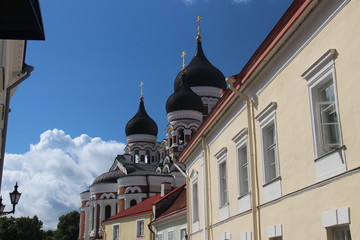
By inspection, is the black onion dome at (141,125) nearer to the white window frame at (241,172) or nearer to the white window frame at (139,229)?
the white window frame at (139,229)

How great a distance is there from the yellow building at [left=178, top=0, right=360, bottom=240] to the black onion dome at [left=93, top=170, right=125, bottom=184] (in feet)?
139

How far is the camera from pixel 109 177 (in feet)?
184

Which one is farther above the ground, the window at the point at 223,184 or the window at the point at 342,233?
the window at the point at 223,184

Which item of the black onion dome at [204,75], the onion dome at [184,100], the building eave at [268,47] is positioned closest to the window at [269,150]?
the building eave at [268,47]

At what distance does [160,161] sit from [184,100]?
30.9ft

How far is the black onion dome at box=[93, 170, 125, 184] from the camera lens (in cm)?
5581

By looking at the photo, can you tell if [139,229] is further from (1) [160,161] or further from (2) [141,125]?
(2) [141,125]

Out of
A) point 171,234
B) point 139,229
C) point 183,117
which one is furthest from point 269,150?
point 183,117

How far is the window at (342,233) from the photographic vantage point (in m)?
7.84

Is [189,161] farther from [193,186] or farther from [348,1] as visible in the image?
[348,1]

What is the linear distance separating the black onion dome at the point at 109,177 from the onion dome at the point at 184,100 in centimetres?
903

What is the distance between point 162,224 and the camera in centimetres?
2700

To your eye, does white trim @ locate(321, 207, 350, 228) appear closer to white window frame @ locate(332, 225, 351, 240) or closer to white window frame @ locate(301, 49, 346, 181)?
white window frame @ locate(332, 225, 351, 240)

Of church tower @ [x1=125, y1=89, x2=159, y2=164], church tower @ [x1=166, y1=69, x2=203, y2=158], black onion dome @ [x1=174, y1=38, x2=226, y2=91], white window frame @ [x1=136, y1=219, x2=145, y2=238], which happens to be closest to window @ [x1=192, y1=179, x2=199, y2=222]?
white window frame @ [x1=136, y1=219, x2=145, y2=238]
